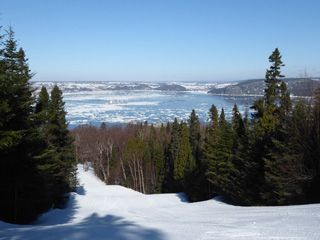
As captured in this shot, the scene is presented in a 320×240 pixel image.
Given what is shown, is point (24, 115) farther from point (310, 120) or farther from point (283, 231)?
point (310, 120)

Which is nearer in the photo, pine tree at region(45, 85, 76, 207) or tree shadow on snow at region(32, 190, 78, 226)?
tree shadow on snow at region(32, 190, 78, 226)

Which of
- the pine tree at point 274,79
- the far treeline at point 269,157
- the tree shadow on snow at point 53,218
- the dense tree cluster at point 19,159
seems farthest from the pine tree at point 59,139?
the pine tree at point 274,79

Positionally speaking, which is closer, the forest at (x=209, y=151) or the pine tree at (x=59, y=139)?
the forest at (x=209, y=151)

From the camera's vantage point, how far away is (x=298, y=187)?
1128 centimetres

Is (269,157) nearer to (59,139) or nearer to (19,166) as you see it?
(19,166)

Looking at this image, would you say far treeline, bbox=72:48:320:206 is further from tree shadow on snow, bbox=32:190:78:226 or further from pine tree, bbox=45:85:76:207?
pine tree, bbox=45:85:76:207

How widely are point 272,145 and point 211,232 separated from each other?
10.3m

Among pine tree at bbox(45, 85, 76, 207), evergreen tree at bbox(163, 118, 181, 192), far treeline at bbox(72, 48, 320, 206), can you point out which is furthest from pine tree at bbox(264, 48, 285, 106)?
evergreen tree at bbox(163, 118, 181, 192)

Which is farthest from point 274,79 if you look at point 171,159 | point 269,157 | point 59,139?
point 171,159

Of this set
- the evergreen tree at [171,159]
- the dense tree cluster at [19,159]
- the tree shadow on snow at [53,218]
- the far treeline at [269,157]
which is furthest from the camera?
the evergreen tree at [171,159]

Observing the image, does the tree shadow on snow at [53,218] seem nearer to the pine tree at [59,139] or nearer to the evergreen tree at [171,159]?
the pine tree at [59,139]

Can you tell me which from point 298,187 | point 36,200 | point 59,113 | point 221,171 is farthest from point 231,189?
point 59,113

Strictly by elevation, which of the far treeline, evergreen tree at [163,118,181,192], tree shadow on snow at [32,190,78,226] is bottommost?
evergreen tree at [163,118,181,192]

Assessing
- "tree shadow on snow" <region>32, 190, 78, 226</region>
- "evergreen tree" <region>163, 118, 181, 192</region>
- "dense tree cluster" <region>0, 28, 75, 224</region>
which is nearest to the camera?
"dense tree cluster" <region>0, 28, 75, 224</region>
